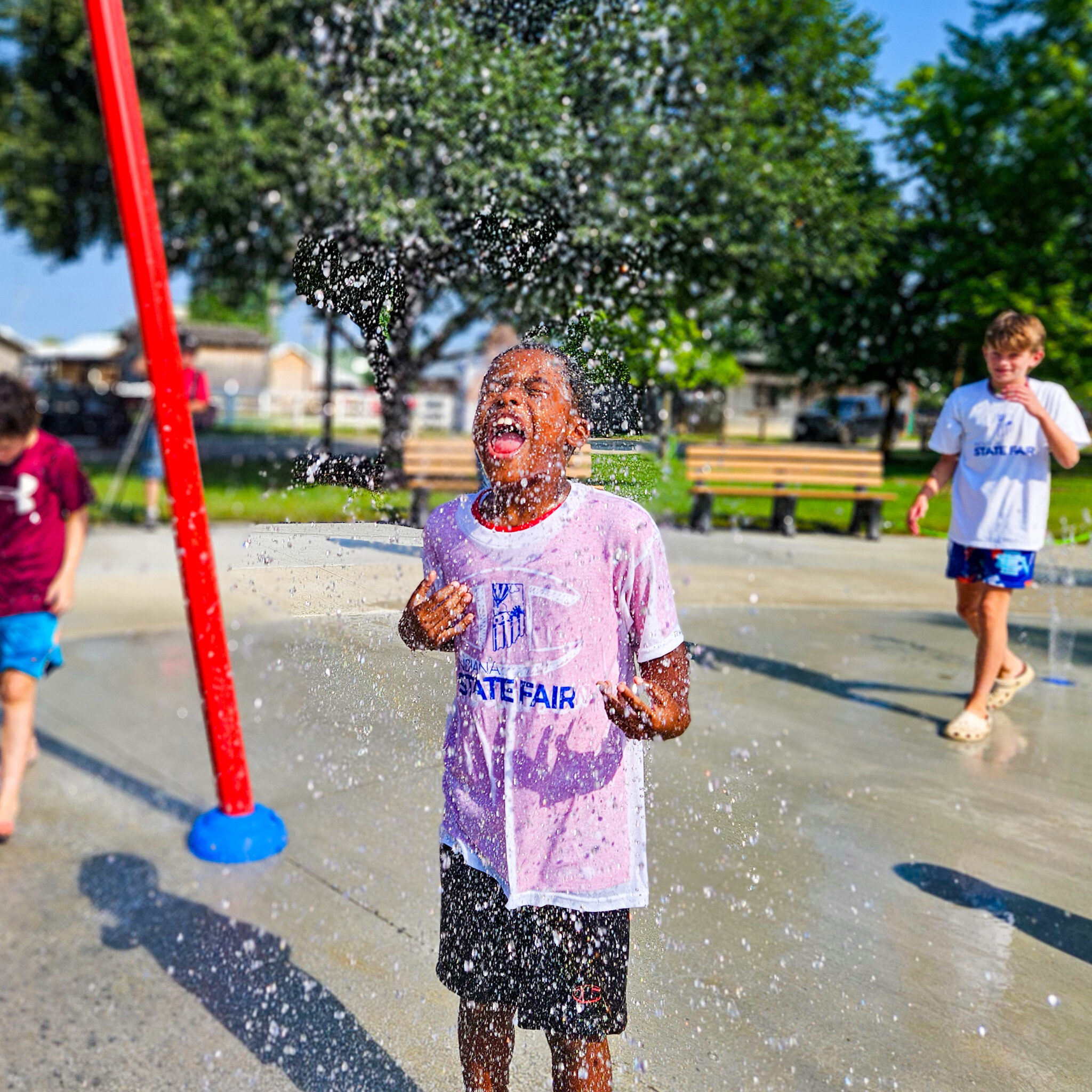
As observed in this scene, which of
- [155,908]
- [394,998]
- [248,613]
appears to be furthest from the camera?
[248,613]

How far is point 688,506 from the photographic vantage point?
11.7 meters

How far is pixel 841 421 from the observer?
3466cm

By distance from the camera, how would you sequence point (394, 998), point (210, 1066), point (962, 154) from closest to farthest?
point (210, 1066) < point (394, 998) < point (962, 154)

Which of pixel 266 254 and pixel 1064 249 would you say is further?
pixel 1064 249

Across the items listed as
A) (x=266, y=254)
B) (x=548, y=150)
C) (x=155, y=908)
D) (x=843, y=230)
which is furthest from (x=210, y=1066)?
(x=266, y=254)

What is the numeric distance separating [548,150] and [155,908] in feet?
24.4

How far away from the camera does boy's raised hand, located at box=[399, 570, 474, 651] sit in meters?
1.78

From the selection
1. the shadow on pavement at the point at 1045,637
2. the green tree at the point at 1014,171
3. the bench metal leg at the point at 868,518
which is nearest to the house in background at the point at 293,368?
the green tree at the point at 1014,171

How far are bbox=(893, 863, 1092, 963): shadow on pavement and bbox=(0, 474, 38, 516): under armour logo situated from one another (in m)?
3.14

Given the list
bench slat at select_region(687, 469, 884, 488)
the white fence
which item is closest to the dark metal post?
bench slat at select_region(687, 469, 884, 488)

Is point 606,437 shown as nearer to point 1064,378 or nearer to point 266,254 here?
point 266,254

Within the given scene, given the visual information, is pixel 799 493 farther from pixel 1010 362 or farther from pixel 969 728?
pixel 1010 362

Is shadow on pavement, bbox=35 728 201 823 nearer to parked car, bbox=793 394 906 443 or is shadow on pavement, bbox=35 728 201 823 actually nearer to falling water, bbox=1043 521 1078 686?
falling water, bbox=1043 521 1078 686

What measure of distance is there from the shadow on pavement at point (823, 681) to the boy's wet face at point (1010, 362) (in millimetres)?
1625
